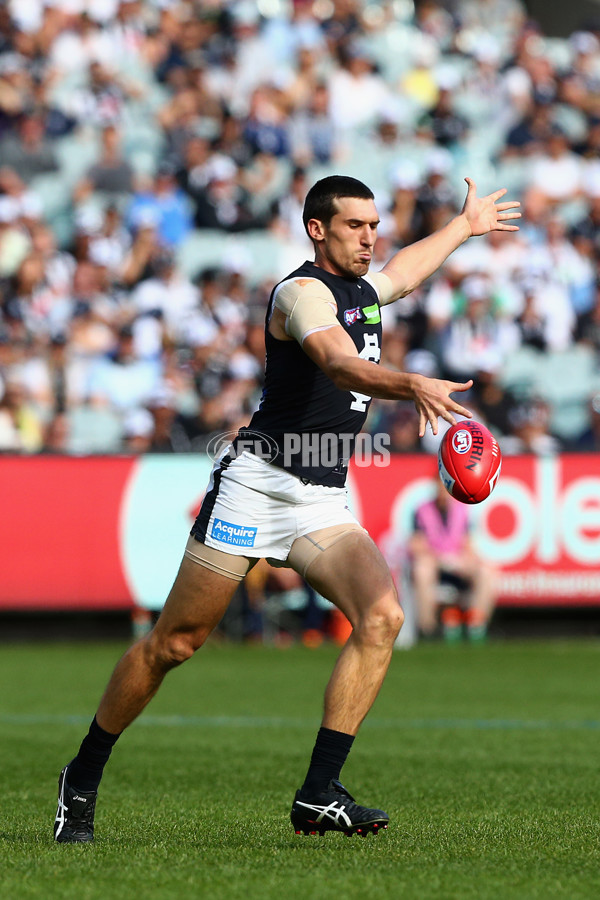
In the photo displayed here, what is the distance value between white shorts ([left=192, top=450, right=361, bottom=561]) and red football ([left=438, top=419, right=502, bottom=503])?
540 mm

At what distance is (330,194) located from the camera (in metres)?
5.53

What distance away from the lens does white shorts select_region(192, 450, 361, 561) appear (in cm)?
541

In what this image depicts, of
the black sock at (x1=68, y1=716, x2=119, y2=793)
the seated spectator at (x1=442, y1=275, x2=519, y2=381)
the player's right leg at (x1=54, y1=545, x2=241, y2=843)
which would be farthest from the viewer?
the seated spectator at (x1=442, y1=275, x2=519, y2=381)

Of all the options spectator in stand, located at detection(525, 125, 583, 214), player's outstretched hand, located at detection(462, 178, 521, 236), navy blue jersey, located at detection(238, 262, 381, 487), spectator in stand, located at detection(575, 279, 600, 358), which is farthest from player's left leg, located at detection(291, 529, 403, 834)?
spectator in stand, located at detection(525, 125, 583, 214)

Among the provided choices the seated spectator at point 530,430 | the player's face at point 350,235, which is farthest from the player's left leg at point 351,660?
the seated spectator at point 530,430

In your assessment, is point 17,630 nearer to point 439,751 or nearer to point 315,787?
point 439,751

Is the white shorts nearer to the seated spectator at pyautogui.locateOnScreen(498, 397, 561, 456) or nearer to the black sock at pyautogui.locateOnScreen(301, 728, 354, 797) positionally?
the black sock at pyautogui.locateOnScreen(301, 728, 354, 797)

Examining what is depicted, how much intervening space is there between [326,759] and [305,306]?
1.65 meters

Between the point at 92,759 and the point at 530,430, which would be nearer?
the point at 92,759

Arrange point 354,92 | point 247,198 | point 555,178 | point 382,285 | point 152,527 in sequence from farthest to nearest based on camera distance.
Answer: point 354,92, point 555,178, point 247,198, point 152,527, point 382,285

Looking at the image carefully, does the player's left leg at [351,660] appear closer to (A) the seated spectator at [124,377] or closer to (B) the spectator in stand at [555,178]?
(A) the seated spectator at [124,377]

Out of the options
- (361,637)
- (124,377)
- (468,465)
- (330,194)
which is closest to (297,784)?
(361,637)

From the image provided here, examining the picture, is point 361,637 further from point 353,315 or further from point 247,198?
point 247,198

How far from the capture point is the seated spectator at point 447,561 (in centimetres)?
1457
